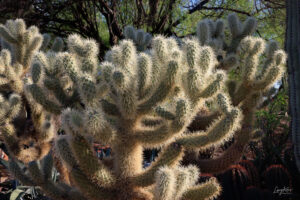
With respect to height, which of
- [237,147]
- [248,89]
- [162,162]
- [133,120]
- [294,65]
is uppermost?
[294,65]

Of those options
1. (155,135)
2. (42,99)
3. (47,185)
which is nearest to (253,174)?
(155,135)

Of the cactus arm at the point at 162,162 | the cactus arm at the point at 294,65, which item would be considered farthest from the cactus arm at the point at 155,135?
the cactus arm at the point at 294,65

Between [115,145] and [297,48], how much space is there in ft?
9.58

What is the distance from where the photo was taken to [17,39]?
370cm

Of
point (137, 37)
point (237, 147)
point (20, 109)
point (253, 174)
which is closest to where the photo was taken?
point (237, 147)

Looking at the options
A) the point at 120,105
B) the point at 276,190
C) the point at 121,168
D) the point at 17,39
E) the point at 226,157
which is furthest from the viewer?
the point at 17,39

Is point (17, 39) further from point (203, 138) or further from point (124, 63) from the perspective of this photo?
point (203, 138)

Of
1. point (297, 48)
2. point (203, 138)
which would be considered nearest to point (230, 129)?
point (203, 138)

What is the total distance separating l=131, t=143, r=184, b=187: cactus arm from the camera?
188 cm

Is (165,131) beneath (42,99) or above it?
beneath

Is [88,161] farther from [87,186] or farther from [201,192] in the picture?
[201,192]

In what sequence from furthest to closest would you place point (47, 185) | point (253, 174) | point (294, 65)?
point (294, 65) < point (253, 174) < point (47, 185)

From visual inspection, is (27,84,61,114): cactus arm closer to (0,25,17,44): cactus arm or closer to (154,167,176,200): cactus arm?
(154,167,176,200): cactus arm

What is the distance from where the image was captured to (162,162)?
6.23 ft
